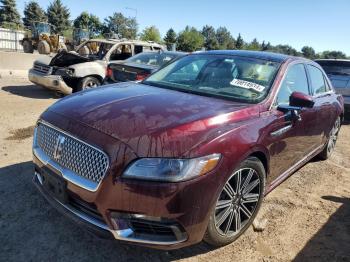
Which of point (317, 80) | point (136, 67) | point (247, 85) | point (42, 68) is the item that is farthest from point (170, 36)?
point (247, 85)

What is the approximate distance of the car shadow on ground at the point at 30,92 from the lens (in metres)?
10.2

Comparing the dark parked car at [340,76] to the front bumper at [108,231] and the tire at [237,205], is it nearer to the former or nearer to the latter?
the tire at [237,205]

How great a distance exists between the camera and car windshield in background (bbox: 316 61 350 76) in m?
10.1

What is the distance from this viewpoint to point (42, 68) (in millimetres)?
10078

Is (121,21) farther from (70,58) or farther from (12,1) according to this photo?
(70,58)

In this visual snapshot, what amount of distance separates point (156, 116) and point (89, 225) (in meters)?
1.01

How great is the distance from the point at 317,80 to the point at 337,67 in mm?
5753

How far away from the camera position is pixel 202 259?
313 centimetres

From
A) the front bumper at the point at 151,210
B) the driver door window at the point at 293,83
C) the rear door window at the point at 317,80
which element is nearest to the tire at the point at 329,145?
the rear door window at the point at 317,80

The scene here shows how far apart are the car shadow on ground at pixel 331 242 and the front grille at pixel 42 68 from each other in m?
8.09

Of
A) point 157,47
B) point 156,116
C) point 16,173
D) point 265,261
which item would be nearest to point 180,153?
point 156,116

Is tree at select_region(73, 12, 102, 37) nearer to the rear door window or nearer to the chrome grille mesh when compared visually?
the chrome grille mesh

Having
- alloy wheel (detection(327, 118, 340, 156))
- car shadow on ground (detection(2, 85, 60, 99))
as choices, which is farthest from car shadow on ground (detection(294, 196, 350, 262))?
car shadow on ground (detection(2, 85, 60, 99))

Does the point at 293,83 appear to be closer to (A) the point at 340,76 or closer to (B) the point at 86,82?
(A) the point at 340,76
